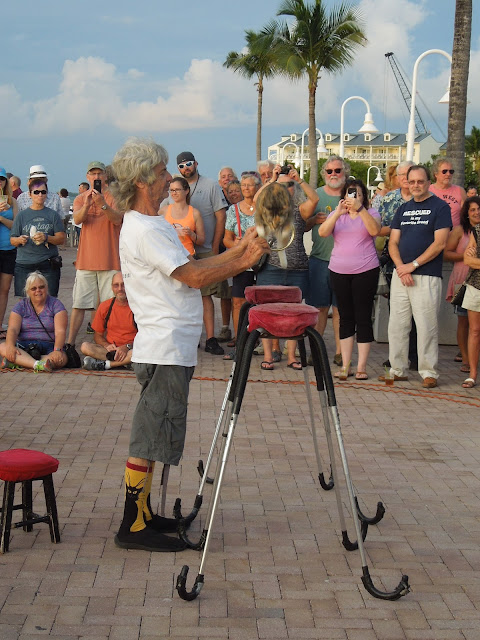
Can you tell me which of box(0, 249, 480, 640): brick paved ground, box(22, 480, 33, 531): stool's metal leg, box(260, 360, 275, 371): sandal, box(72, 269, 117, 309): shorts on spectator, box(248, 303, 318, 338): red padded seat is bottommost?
box(260, 360, 275, 371): sandal

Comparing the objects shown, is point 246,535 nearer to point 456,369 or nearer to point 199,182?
point 456,369

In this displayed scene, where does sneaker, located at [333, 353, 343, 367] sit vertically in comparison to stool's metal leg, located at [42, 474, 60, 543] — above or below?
below

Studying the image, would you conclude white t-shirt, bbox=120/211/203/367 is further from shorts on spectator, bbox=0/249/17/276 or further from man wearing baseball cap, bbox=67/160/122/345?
shorts on spectator, bbox=0/249/17/276

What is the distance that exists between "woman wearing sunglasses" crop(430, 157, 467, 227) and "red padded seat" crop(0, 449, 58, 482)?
6.61 m

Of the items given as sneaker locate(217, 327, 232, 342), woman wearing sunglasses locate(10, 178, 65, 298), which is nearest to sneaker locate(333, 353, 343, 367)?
sneaker locate(217, 327, 232, 342)

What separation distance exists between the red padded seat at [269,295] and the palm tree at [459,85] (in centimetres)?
1175

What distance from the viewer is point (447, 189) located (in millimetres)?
10703

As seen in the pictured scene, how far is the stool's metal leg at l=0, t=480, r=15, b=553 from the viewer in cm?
498

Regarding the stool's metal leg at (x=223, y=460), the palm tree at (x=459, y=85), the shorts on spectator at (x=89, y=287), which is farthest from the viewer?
the palm tree at (x=459, y=85)

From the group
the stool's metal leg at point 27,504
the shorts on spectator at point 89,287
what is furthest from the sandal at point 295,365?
the stool's metal leg at point 27,504

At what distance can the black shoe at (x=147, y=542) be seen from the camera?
5016 mm

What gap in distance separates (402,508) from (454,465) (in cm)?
118

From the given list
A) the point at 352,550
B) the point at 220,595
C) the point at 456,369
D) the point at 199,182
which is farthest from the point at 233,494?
the point at 199,182

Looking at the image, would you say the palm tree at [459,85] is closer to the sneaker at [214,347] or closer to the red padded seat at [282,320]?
the sneaker at [214,347]
